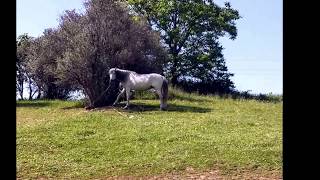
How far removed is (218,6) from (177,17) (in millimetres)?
4050

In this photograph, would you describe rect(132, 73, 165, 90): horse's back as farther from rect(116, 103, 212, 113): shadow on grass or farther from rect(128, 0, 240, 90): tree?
rect(128, 0, 240, 90): tree

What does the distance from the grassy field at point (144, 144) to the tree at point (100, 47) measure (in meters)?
4.60

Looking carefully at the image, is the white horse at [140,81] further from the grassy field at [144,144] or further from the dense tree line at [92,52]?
the grassy field at [144,144]

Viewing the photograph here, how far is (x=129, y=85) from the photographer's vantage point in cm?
2273

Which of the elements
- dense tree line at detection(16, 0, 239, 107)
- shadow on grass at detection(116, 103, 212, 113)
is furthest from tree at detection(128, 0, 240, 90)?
shadow on grass at detection(116, 103, 212, 113)

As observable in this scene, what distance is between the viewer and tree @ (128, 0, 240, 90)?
142 feet

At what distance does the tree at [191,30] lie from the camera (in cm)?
4328

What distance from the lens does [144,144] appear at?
43.8 ft

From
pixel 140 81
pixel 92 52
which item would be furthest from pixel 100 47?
pixel 140 81

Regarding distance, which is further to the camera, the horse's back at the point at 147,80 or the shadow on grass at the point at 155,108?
the horse's back at the point at 147,80

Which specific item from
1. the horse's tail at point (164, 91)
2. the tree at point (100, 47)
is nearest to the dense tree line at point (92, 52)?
→ the tree at point (100, 47)

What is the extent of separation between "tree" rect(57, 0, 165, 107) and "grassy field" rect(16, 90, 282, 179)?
4602mm
